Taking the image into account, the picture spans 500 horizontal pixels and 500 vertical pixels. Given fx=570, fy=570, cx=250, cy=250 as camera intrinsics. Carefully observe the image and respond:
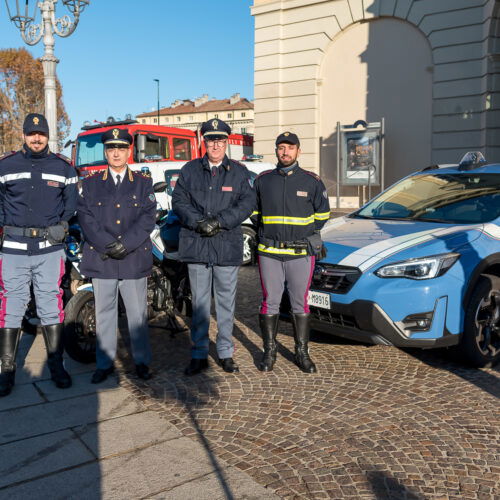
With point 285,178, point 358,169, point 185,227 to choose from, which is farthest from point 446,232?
point 358,169

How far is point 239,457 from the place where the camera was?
3.09 metres

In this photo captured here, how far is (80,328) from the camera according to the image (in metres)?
4.68

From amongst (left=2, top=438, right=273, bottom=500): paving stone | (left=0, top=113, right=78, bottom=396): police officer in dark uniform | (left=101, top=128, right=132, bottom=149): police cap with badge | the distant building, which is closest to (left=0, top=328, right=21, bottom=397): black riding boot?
(left=0, top=113, right=78, bottom=396): police officer in dark uniform

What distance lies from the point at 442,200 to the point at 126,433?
3516mm

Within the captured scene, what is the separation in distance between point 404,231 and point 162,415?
2.42 m

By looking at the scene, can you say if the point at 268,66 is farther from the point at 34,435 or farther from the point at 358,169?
the point at 34,435

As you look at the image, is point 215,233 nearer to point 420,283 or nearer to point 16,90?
point 420,283

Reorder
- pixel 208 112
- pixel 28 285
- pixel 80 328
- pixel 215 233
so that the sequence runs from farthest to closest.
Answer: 1. pixel 208 112
2. pixel 80 328
3. pixel 215 233
4. pixel 28 285

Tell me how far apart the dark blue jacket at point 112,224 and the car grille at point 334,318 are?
1.41 metres

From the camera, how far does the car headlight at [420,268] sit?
414 cm

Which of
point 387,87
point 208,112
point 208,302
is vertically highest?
point 208,112

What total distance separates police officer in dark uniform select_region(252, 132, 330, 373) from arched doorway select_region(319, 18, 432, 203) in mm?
11593

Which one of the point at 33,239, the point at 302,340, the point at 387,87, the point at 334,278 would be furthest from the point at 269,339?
the point at 387,87

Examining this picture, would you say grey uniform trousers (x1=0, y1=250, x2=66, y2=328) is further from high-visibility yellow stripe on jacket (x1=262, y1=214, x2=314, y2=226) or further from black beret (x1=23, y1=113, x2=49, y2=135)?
high-visibility yellow stripe on jacket (x1=262, y1=214, x2=314, y2=226)
